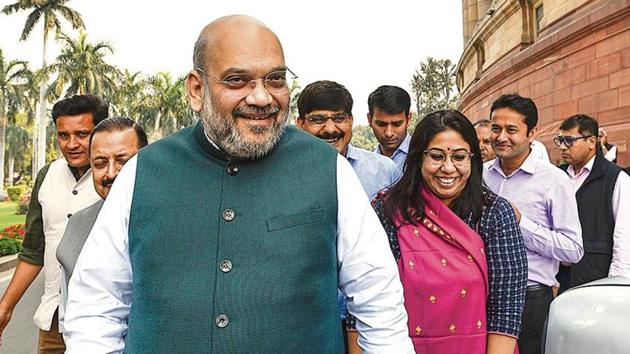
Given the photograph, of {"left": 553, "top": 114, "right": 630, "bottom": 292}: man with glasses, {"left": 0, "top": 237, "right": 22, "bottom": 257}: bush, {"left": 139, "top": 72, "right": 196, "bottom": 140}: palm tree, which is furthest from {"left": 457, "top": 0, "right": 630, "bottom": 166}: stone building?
{"left": 139, "top": 72, "right": 196, "bottom": 140}: palm tree

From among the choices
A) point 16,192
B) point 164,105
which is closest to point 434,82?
point 164,105

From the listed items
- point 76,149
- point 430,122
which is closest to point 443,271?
point 430,122

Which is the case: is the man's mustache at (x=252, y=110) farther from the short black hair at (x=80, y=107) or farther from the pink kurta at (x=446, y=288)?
the short black hair at (x=80, y=107)

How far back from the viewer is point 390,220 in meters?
2.45

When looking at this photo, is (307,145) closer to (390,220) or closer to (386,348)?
(386,348)

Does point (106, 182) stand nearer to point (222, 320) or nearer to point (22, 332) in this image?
point (222, 320)

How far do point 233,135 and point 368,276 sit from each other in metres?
0.56

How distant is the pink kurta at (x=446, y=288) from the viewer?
7.55 ft

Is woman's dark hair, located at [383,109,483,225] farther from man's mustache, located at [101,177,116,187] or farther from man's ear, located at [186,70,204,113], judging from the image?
man's mustache, located at [101,177,116,187]

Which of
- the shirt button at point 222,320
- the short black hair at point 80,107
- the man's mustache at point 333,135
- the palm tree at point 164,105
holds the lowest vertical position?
the shirt button at point 222,320

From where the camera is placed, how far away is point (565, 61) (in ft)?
36.9

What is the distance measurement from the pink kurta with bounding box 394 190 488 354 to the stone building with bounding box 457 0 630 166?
25.7ft

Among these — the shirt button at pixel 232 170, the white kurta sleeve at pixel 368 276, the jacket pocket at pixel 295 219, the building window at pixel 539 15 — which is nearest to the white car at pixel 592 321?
the white kurta sleeve at pixel 368 276

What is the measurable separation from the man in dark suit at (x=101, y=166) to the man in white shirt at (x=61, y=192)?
1.63 feet
